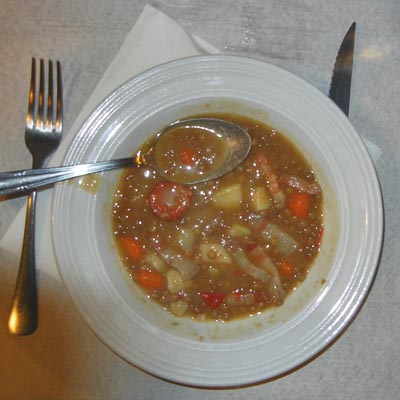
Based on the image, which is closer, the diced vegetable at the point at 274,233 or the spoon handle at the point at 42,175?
the spoon handle at the point at 42,175

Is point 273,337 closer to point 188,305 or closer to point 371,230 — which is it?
point 188,305

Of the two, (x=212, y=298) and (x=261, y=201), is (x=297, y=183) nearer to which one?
(x=261, y=201)

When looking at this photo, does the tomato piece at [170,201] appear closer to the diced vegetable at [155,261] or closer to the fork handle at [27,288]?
the diced vegetable at [155,261]

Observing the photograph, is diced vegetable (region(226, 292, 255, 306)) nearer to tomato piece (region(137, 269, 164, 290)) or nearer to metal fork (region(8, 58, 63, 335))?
tomato piece (region(137, 269, 164, 290))

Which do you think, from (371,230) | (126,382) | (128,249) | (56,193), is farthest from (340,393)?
(56,193)

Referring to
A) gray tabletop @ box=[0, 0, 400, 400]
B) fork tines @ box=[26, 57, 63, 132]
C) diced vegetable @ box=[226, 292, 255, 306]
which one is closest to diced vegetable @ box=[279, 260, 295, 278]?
diced vegetable @ box=[226, 292, 255, 306]

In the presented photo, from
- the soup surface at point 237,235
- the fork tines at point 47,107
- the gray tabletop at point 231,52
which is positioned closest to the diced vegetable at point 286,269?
the soup surface at point 237,235
